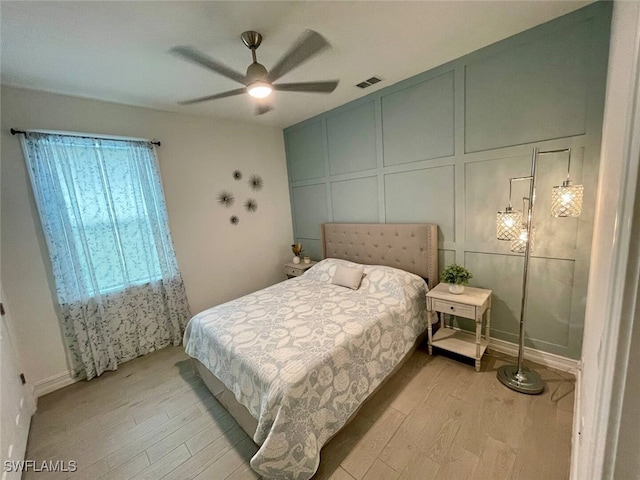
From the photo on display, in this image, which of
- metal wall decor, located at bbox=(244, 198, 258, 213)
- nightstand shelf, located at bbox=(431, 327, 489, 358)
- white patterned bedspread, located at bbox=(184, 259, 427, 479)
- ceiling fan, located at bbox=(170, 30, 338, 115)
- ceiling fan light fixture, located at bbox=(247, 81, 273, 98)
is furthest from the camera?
metal wall decor, located at bbox=(244, 198, 258, 213)

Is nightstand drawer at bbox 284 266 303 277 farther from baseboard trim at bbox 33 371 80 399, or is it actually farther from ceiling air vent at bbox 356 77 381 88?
baseboard trim at bbox 33 371 80 399

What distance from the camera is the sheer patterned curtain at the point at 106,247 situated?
230 cm

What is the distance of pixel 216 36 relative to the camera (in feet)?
5.69

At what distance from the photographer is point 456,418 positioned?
177cm

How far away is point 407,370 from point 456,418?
0.55m

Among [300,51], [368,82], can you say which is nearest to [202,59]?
[300,51]

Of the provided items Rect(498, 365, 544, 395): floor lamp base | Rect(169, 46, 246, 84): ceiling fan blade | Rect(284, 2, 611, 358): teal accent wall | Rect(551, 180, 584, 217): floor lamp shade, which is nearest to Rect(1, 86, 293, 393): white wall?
Rect(284, 2, 611, 358): teal accent wall

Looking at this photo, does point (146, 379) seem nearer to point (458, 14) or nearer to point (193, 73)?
point (193, 73)

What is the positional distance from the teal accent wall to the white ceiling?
0.63 ft

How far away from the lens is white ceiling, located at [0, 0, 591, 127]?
1.49m

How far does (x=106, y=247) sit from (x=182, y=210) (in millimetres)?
827

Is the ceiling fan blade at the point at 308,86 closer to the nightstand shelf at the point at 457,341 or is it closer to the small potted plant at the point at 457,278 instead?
the small potted plant at the point at 457,278

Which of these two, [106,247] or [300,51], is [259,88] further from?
[106,247]

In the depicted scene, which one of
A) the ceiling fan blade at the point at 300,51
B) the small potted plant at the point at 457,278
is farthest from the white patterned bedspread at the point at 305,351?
the ceiling fan blade at the point at 300,51
